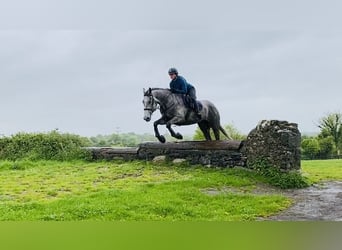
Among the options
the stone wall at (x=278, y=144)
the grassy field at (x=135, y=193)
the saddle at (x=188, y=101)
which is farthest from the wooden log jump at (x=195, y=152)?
the saddle at (x=188, y=101)

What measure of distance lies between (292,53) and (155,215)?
337 cm

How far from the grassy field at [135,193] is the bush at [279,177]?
0.12 metres

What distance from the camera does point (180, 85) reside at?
6.67 meters

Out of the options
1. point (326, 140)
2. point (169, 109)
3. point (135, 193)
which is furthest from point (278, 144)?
point (326, 140)

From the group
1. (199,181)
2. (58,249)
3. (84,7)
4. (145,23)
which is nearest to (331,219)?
(199,181)

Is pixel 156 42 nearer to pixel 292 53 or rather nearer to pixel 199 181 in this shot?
pixel 292 53

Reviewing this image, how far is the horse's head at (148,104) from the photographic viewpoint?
253 inches

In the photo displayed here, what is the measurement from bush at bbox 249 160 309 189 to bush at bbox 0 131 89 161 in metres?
2.99

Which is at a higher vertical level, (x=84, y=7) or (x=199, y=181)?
(x=84, y=7)

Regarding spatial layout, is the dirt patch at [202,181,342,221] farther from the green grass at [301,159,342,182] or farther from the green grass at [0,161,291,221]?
the green grass at [301,159,342,182]

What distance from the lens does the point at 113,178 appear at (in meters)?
6.16

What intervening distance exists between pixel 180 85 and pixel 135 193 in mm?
2148

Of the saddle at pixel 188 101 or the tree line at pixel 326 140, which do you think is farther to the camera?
the tree line at pixel 326 140

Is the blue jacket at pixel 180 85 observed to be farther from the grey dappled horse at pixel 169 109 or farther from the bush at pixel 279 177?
the bush at pixel 279 177
